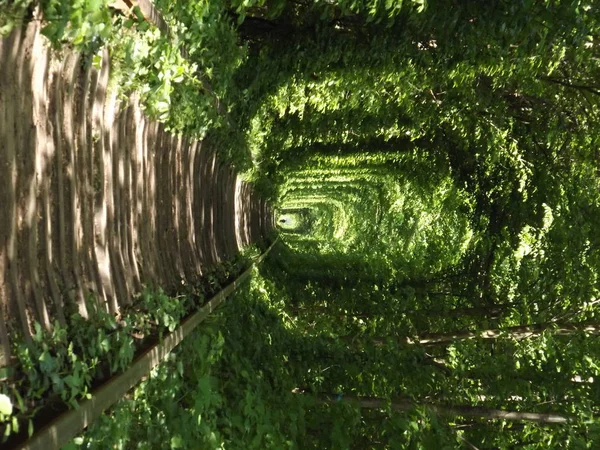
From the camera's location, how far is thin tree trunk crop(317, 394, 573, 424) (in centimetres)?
533

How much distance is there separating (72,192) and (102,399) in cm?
112

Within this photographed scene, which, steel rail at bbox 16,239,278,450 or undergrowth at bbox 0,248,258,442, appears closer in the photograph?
steel rail at bbox 16,239,278,450

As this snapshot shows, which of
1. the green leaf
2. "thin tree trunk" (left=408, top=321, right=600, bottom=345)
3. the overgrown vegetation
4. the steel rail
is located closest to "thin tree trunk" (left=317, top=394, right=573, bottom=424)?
the overgrown vegetation

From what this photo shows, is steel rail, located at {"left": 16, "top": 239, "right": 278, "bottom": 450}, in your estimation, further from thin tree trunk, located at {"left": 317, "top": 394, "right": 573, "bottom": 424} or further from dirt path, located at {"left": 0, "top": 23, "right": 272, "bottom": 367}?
thin tree trunk, located at {"left": 317, "top": 394, "right": 573, "bottom": 424}

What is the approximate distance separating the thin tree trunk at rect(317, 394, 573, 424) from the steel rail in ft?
6.39

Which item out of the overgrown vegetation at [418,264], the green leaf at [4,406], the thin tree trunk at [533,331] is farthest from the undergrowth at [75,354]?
the thin tree trunk at [533,331]

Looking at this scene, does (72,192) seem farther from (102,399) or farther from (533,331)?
(533,331)

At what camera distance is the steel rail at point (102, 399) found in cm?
232

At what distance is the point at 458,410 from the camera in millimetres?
5527

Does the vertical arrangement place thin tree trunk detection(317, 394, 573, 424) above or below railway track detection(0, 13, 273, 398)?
below

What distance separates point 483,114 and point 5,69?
8508 mm

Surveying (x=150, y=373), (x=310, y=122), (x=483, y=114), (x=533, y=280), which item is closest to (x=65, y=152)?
(x=150, y=373)

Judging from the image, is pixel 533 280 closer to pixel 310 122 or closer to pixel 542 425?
pixel 542 425

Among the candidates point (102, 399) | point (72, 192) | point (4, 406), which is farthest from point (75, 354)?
point (4, 406)
